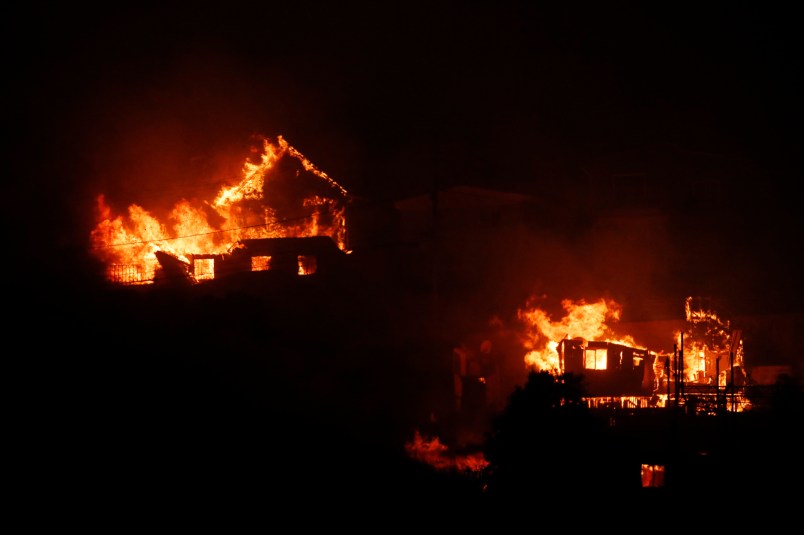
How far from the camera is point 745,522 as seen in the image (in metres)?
16.6

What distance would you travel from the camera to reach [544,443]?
1659 centimetres

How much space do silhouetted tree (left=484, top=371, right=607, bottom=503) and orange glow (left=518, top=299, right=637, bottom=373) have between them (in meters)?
11.6

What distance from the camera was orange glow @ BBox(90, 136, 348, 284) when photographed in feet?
117

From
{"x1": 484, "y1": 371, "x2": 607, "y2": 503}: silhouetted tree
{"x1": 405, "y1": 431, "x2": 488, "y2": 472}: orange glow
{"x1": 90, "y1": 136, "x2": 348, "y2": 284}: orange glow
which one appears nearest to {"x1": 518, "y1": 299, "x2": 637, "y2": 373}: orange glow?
{"x1": 405, "y1": 431, "x2": 488, "y2": 472}: orange glow

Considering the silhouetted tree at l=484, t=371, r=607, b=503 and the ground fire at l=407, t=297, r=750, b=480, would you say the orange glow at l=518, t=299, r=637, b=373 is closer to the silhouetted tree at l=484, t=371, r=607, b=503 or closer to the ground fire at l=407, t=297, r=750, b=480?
the ground fire at l=407, t=297, r=750, b=480

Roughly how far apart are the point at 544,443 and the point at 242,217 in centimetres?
2502

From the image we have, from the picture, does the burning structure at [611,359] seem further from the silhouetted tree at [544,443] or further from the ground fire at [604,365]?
the silhouetted tree at [544,443]

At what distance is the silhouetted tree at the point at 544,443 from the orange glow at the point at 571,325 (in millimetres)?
11582

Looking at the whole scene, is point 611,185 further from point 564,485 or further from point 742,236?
point 564,485

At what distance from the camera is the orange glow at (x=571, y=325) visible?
2938 cm

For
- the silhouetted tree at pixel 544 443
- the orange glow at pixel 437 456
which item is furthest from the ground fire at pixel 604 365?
the silhouetted tree at pixel 544 443

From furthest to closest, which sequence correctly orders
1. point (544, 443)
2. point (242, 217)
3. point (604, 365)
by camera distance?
point (242, 217) < point (604, 365) < point (544, 443)

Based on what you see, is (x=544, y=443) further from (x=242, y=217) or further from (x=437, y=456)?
(x=242, y=217)

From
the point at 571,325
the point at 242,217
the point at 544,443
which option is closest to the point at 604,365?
the point at 571,325
